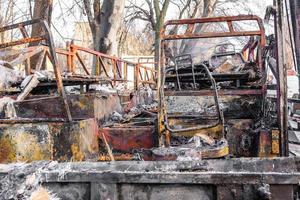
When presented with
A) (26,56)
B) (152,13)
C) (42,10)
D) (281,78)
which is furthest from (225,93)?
(152,13)

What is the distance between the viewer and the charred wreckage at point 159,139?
2.13 m

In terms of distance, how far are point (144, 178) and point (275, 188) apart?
2.20 feet

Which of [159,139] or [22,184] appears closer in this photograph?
[22,184]

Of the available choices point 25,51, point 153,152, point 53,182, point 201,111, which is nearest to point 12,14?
point 25,51

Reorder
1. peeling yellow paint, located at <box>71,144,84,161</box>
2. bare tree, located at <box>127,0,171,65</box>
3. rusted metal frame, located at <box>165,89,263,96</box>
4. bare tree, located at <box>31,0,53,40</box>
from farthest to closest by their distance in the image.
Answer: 1. bare tree, located at <box>127,0,171,65</box>
2. bare tree, located at <box>31,0,53,40</box>
3. rusted metal frame, located at <box>165,89,263,96</box>
4. peeling yellow paint, located at <box>71,144,84,161</box>

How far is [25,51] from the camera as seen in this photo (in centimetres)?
670

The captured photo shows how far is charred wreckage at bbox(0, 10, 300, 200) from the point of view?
2.13 m

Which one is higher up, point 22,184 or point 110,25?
point 110,25

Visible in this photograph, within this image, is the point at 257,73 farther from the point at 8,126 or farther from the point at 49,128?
the point at 8,126

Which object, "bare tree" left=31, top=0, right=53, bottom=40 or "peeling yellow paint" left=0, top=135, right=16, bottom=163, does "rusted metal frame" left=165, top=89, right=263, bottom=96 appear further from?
"bare tree" left=31, top=0, right=53, bottom=40

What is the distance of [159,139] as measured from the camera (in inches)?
167

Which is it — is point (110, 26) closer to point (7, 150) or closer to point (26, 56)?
point (26, 56)

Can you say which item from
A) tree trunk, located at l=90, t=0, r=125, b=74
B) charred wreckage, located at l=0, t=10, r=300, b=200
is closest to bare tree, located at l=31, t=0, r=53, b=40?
tree trunk, located at l=90, t=0, r=125, b=74

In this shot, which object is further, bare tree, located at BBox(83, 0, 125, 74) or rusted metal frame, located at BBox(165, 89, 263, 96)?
bare tree, located at BBox(83, 0, 125, 74)
